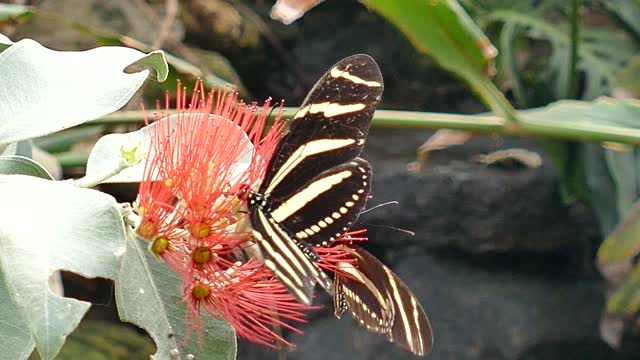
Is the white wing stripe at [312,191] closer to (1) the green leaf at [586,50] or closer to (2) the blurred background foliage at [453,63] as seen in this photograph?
(2) the blurred background foliage at [453,63]

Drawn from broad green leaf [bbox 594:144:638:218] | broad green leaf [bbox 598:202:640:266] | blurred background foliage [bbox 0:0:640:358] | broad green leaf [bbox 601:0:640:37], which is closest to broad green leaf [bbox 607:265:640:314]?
blurred background foliage [bbox 0:0:640:358]

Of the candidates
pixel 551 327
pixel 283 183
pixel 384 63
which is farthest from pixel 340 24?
pixel 283 183

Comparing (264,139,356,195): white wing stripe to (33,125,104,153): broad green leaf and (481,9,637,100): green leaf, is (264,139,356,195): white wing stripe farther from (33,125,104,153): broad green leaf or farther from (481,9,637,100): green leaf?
(481,9,637,100): green leaf

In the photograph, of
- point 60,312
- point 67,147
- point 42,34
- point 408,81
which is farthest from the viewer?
point 408,81

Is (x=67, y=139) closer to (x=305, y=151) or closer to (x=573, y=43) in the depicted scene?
(x=573, y=43)

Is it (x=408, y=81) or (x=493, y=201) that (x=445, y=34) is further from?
(x=408, y=81)
